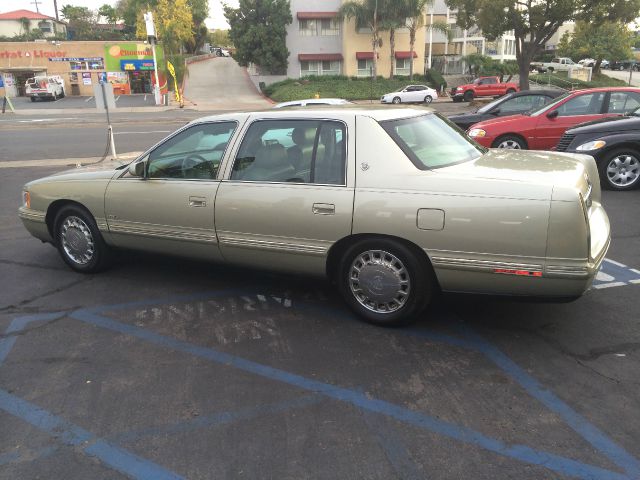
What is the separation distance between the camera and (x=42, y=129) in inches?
888

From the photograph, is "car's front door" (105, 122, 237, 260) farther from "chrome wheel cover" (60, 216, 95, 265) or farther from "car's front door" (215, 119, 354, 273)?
"chrome wheel cover" (60, 216, 95, 265)

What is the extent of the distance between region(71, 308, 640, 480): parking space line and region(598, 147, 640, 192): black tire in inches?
270

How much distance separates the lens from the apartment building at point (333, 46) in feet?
145

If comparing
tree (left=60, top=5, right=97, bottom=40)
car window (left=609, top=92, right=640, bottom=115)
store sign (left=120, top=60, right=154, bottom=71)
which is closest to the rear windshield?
car window (left=609, top=92, right=640, bottom=115)

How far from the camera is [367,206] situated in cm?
382

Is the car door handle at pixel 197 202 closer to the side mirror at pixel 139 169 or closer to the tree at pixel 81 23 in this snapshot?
the side mirror at pixel 139 169

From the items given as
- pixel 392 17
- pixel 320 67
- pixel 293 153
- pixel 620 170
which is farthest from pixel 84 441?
pixel 320 67

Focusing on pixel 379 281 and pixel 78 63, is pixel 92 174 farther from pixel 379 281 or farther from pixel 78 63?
pixel 78 63

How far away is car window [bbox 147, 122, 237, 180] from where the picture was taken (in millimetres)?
4582

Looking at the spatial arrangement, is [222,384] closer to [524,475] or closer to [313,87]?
[524,475]

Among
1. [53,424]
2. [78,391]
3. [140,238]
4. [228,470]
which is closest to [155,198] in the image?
[140,238]

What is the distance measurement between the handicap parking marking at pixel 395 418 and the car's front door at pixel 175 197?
899 millimetres

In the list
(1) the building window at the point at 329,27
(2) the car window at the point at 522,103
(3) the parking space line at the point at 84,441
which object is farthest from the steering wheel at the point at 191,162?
(1) the building window at the point at 329,27

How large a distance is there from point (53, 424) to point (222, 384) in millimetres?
955
